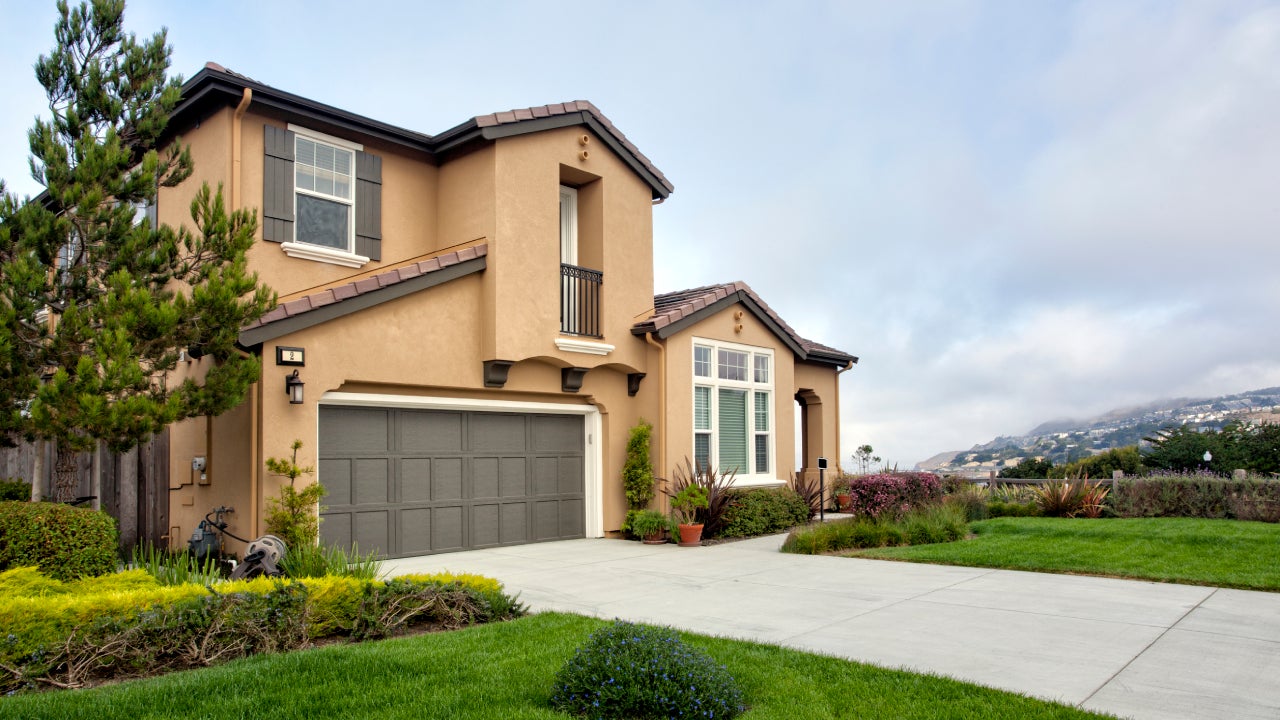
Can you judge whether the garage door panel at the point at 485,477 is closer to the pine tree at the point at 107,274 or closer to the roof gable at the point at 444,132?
the pine tree at the point at 107,274

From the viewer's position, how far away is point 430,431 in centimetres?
1185

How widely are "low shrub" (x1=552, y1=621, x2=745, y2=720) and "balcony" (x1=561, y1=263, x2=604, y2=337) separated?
8.66 meters

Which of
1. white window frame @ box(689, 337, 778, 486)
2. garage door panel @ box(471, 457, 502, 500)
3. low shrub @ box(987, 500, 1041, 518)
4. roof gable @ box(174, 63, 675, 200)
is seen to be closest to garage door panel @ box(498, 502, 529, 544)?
garage door panel @ box(471, 457, 502, 500)

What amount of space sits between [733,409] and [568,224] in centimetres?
458

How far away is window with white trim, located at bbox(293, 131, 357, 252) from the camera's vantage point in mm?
11703

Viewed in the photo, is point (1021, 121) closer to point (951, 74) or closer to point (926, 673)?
point (951, 74)

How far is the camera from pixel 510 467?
42.2 feet

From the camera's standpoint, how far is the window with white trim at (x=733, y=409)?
14930mm

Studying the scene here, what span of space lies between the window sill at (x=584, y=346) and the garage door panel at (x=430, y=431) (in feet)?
6.25

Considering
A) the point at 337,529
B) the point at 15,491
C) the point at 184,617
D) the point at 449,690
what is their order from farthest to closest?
the point at 337,529 → the point at 15,491 → the point at 184,617 → the point at 449,690

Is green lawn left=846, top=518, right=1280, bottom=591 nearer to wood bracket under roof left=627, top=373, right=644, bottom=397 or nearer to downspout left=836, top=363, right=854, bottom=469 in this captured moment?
wood bracket under roof left=627, top=373, right=644, bottom=397

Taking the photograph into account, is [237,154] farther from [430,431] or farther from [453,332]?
[430,431]

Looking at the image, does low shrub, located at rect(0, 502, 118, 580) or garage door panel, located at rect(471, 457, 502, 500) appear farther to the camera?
garage door panel, located at rect(471, 457, 502, 500)

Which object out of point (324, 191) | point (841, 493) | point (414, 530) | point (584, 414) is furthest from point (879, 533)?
point (324, 191)
